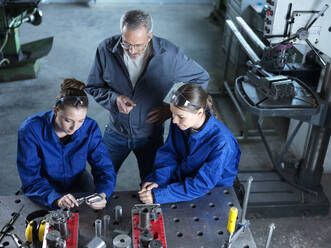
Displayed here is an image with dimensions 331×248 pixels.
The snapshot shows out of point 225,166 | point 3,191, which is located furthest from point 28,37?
point 225,166

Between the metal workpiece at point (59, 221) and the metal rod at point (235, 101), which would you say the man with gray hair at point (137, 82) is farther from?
the metal rod at point (235, 101)

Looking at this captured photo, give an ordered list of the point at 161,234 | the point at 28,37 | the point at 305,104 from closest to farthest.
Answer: the point at 161,234 < the point at 305,104 < the point at 28,37

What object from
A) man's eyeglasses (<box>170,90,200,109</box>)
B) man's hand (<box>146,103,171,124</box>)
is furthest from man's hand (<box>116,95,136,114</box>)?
man's eyeglasses (<box>170,90,200,109</box>)

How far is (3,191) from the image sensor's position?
2631mm

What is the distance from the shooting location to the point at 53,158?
62.7 inches

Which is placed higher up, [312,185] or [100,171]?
[100,171]

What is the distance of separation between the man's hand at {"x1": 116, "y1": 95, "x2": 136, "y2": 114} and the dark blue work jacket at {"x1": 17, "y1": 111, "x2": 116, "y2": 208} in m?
0.21

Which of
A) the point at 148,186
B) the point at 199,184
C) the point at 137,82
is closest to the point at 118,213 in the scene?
the point at 148,186

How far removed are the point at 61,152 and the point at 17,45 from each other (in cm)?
273

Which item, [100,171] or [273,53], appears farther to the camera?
[273,53]

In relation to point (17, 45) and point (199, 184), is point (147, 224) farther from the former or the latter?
point (17, 45)

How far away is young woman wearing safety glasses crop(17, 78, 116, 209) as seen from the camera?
1498mm

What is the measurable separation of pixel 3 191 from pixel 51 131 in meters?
1.33

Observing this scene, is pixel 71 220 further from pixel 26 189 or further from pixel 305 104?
pixel 305 104
